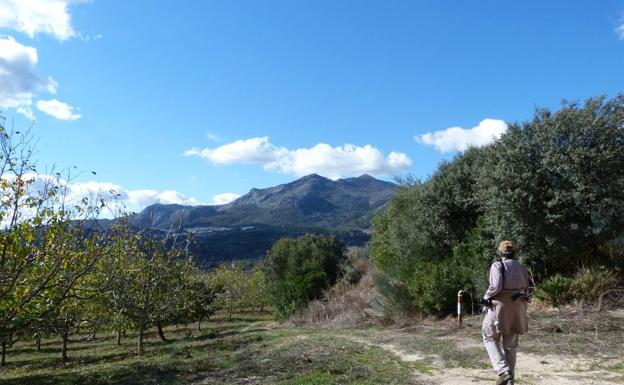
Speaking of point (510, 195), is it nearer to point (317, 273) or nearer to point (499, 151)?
point (499, 151)

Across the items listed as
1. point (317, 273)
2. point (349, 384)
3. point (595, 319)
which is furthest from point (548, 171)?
point (317, 273)

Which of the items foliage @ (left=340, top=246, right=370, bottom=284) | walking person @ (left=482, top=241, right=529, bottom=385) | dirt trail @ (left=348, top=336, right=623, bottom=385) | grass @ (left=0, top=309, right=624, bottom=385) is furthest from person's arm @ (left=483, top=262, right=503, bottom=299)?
foliage @ (left=340, top=246, right=370, bottom=284)

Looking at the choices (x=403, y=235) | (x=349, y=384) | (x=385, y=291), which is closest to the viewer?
(x=349, y=384)

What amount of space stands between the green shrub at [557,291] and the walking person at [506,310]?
24.3 ft

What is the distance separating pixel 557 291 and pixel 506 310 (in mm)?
7706

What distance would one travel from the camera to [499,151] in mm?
14953

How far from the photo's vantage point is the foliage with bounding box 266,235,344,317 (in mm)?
28531

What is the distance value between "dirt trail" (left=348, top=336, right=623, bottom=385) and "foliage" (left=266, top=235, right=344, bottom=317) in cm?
1984

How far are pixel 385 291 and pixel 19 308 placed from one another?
13136 mm

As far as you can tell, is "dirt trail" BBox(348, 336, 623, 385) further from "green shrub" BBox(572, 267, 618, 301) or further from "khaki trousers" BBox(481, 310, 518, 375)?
"green shrub" BBox(572, 267, 618, 301)

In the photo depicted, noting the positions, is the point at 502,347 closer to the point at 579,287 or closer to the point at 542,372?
the point at 542,372

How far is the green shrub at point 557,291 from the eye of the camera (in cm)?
1271

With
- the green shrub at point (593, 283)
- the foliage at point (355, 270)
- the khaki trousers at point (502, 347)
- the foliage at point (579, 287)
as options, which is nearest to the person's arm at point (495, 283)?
the khaki trousers at point (502, 347)

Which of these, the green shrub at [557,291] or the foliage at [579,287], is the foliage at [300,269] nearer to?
the green shrub at [557,291]
